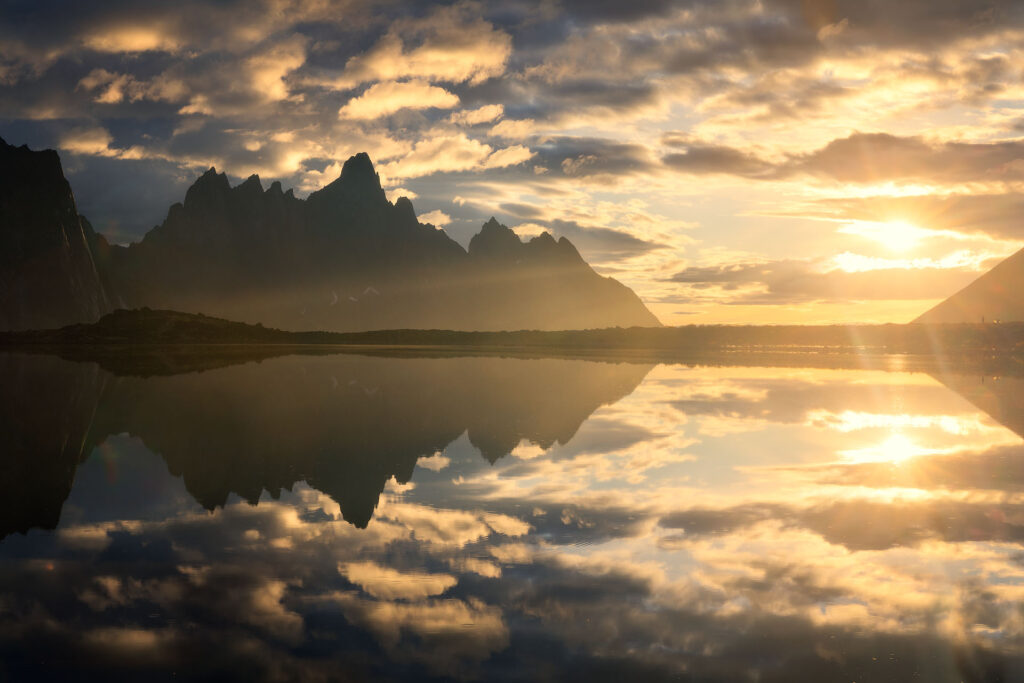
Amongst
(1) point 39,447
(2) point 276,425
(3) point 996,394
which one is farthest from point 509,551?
(3) point 996,394

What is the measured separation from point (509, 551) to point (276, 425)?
20.1m

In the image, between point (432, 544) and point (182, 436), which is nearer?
point (432, 544)

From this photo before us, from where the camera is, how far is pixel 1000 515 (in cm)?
1852

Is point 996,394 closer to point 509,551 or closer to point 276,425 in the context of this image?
point 276,425

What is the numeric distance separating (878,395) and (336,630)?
145ft

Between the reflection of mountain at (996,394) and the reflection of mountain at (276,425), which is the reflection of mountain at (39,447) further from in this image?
the reflection of mountain at (996,394)

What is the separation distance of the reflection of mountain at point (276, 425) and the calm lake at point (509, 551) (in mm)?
219

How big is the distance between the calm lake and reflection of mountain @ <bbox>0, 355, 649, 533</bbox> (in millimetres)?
219

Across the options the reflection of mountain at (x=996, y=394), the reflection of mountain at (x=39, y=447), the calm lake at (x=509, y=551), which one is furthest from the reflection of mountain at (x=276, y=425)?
the reflection of mountain at (x=996, y=394)

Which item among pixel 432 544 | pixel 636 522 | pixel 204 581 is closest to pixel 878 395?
pixel 636 522

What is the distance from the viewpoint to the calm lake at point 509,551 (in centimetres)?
1062

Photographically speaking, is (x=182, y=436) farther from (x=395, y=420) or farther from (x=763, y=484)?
(x=763, y=484)

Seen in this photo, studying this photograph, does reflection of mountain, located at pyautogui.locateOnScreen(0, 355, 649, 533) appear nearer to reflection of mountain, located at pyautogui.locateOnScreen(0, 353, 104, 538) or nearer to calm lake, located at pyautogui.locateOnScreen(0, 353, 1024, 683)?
reflection of mountain, located at pyautogui.locateOnScreen(0, 353, 104, 538)

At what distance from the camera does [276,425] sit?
3291 cm
